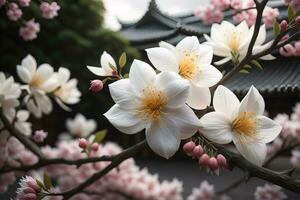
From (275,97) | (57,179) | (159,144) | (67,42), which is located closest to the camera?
(159,144)

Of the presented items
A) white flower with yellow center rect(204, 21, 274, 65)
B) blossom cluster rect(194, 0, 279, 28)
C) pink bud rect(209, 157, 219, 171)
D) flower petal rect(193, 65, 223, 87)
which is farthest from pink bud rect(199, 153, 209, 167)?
blossom cluster rect(194, 0, 279, 28)

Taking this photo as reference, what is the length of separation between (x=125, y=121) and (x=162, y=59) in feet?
0.37

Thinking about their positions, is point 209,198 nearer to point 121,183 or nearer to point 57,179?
point 121,183

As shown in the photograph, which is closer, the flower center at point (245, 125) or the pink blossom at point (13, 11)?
the flower center at point (245, 125)

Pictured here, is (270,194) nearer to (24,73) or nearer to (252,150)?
(252,150)

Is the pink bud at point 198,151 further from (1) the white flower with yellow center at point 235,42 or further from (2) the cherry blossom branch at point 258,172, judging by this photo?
(1) the white flower with yellow center at point 235,42

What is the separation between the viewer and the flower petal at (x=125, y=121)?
0.45 meters

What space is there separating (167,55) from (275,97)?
96 cm

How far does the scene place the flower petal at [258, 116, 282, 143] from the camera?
49 centimetres

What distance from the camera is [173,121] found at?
45cm

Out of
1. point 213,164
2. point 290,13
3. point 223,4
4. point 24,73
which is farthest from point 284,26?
point 24,73

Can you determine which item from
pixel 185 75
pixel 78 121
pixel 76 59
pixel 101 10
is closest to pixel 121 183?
pixel 78 121

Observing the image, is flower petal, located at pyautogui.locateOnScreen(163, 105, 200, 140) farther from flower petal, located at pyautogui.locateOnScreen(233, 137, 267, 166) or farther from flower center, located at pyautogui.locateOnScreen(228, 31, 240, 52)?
flower center, located at pyautogui.locateOnScreen(228, 31, 240, 52)

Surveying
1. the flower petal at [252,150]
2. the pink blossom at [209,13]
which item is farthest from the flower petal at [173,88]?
the pink blossom at [209,13]
